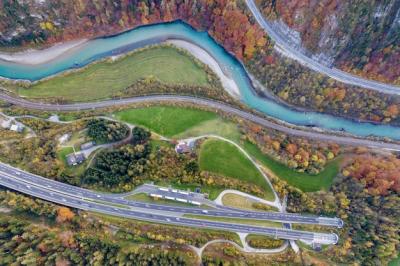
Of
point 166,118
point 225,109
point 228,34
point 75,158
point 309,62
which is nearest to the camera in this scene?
point 75,158

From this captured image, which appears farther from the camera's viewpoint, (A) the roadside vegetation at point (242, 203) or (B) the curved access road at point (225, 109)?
(B) the curved access road at point (225, 109)

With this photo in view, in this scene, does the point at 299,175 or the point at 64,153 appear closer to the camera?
the point at 64,153

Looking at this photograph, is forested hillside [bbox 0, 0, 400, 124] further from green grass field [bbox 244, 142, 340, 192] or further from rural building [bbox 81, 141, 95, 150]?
rural building [bbox 81, 141, 95, 150]

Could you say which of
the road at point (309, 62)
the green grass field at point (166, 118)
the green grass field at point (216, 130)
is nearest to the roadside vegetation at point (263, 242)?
the green grass field at point (216, 130)

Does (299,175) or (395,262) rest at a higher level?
(299,175)

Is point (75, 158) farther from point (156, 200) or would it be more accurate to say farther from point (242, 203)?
point (242, 203)

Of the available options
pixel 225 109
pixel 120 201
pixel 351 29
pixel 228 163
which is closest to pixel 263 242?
pixel 228 163

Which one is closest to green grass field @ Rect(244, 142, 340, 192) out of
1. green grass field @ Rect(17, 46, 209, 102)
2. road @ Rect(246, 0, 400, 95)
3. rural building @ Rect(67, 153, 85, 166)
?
road @ Rect(246, 0, 400, 95)

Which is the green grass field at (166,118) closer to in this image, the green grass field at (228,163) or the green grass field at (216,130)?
the green grass field at (216,130)
